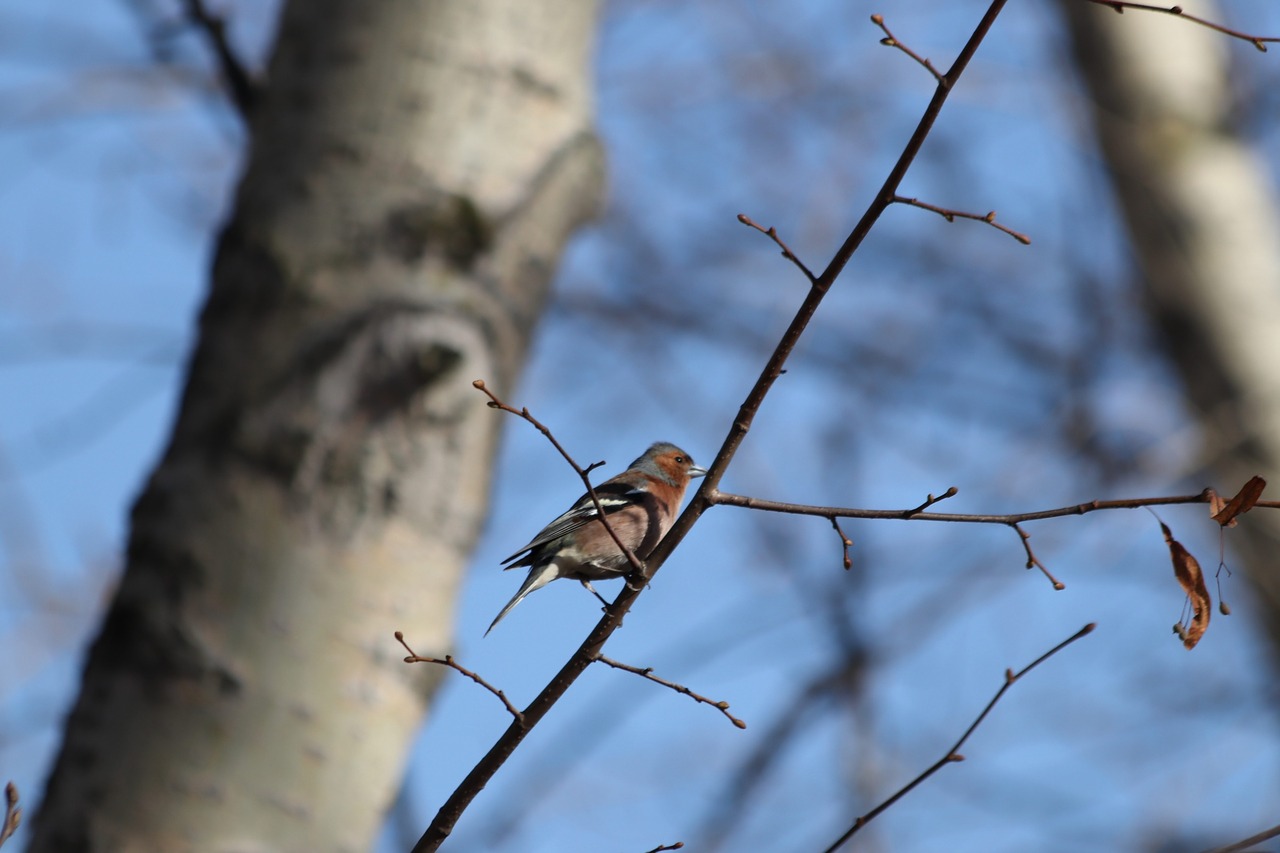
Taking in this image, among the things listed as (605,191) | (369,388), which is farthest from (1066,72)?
(369,388)

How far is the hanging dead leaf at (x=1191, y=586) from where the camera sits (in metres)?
1.85

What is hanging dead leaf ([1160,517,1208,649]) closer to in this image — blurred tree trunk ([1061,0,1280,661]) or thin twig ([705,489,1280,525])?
thin twig ([705,489,1280,525])

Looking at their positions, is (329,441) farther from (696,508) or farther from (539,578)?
(696,508)

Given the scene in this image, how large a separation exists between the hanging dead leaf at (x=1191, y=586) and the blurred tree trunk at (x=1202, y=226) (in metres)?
3.80

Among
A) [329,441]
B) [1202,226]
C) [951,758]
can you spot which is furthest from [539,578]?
[1202,226]

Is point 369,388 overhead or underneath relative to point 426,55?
underneath

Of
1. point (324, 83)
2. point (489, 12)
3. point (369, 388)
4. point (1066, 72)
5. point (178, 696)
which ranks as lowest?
point (178, 696)

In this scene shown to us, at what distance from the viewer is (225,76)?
4.08m

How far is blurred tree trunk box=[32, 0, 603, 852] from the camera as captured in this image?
9.64ft

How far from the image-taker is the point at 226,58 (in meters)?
4.03

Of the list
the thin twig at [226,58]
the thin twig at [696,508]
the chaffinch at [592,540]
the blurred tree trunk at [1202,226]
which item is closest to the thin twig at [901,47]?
the thin twig at [696,508]

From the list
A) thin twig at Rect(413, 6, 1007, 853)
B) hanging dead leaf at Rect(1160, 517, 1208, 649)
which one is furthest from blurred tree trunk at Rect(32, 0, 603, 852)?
hanging dead leaf at Rect(1160, 517, 1208, 649)

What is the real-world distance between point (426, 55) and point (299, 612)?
1.68 metres

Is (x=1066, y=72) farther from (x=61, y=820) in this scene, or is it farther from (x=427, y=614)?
(x=61, y=820)
